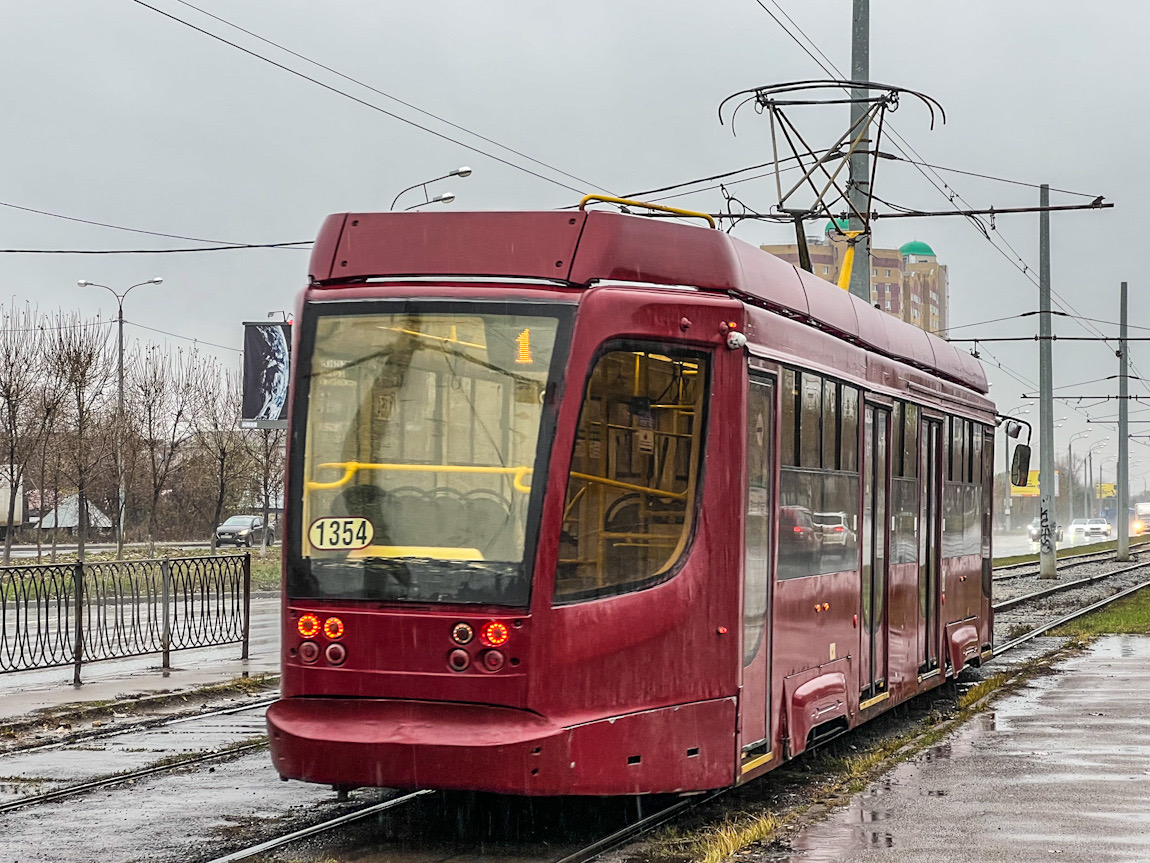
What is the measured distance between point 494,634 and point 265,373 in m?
14.2

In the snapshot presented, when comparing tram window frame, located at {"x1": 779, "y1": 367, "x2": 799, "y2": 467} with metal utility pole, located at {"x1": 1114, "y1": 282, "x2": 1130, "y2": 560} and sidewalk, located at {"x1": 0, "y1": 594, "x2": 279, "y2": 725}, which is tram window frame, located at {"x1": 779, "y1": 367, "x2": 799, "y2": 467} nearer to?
sidewalk, located at {"x1": 0, "y1": 594, "x2": 279, "y2": 725}

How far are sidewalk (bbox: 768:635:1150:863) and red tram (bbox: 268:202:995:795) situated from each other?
2.40 ft

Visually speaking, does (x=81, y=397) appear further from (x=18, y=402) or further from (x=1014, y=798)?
(x=1014, y=798)

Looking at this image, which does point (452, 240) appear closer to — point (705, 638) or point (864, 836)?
point (705, 638)

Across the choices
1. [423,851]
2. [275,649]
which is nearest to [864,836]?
[423,851]

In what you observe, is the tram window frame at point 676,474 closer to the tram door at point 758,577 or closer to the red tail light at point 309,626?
the tram door at point 758,577

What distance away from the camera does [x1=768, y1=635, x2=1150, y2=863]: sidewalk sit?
26.6 ft

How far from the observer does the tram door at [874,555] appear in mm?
11398

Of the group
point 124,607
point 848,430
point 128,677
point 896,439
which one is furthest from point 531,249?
point 124,607

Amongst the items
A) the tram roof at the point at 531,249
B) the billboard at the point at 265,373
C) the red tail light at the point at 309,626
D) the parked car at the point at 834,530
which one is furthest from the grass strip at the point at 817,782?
the billboard at the point at 265,373

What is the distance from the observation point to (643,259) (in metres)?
8.46

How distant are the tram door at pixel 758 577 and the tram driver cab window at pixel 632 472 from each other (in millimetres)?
503

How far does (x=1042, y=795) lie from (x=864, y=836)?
1.82 meters

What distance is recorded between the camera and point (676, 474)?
27.6 ft
